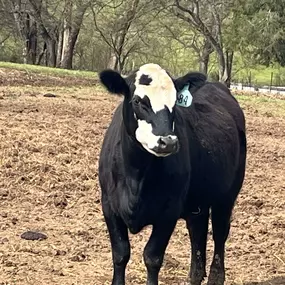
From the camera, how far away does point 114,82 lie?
457 centimetres

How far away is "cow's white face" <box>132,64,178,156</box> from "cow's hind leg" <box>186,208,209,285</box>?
57.4 inches

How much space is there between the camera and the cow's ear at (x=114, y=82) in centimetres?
455

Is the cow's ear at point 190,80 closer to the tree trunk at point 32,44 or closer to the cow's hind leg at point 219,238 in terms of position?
the cow's hind leg at point 219,238

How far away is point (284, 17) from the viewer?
2655 centimetres

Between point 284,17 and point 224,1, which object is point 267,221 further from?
point 224,1

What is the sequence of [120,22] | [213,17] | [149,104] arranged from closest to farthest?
[149,104]
[213,17]
[120,22]

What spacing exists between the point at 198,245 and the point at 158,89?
1784 mm

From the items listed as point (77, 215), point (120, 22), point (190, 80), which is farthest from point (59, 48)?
point (190, 80)

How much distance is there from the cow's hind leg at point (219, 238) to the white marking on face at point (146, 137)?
155cm

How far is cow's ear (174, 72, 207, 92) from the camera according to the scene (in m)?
4.80

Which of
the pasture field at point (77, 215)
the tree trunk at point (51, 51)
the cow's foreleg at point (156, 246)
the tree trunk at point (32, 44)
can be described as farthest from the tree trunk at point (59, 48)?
the cow's foreleg at point (156, 246)

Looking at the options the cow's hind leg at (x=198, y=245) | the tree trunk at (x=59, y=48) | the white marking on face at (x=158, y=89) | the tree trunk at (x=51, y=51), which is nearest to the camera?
the white marking on face at (x=158, y=89)

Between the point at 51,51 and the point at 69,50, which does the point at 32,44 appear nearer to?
the point at 51,51

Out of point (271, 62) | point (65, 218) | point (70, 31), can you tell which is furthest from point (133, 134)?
point (70, 31)
